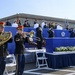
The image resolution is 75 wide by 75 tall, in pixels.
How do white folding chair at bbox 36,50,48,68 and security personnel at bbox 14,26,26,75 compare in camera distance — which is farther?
white folding chair at bbox 36,50,48,68

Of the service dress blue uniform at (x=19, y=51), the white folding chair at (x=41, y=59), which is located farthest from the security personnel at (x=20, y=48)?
the white folding chair at (x=41, y=59)

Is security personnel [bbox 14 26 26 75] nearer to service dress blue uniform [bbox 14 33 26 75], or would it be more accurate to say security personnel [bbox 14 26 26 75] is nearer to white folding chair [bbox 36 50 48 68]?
service dress blue uniform [bbox 14 33 26 75]

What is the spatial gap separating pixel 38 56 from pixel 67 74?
3043 millimetres

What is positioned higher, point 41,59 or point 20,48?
point 20,48

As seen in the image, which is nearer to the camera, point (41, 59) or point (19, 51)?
point (19, 51)

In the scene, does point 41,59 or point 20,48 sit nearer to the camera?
point 20,48

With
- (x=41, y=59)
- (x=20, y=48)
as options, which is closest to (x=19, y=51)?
(x=20, y=48)

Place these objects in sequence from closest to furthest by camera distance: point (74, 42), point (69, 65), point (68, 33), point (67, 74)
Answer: point (67, 74), point (69, 65), point (74, 42), point (68, 33)

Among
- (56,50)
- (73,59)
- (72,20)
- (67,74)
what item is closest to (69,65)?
(73,59)

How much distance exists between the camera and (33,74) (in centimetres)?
894

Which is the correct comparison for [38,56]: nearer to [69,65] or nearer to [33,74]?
[69,65]

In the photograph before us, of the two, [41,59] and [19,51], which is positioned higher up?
[19,51]

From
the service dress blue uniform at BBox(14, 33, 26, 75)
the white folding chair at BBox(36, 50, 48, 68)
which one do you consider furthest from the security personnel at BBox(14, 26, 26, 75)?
the white folding chair at BBox(36, 50, 48, 68)

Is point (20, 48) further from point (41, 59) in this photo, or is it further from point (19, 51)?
point (41, 59)
